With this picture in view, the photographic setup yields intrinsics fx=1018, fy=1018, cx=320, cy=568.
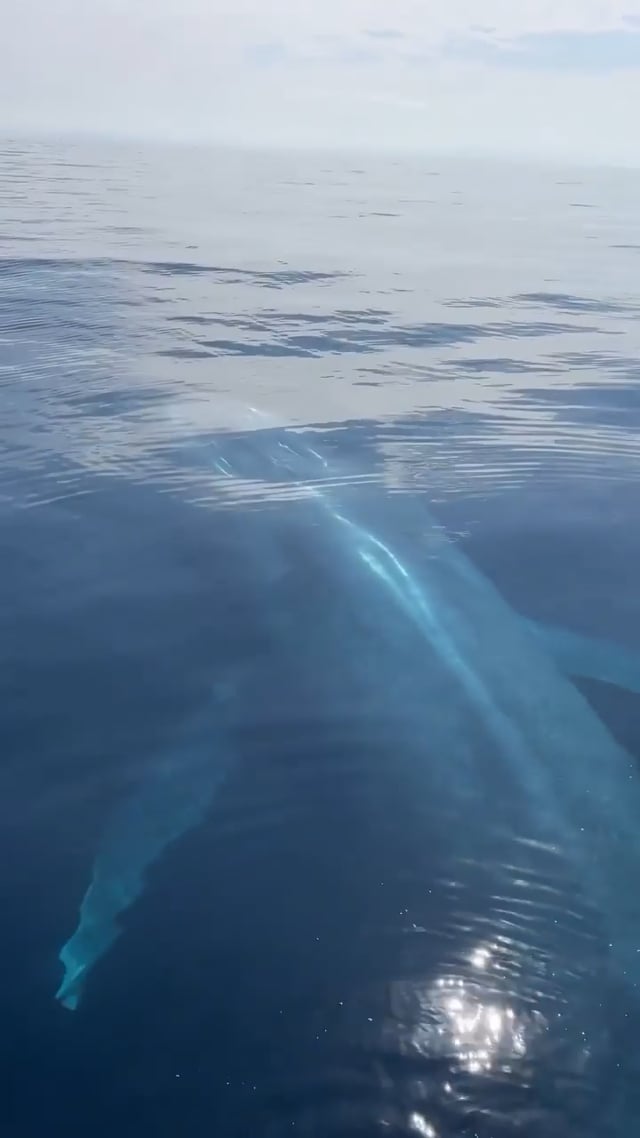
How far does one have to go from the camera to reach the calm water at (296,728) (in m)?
5.63

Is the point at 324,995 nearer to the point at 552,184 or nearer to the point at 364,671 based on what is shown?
the point at 364,671

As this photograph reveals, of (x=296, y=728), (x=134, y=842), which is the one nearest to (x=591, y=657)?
(x=296, y=728)

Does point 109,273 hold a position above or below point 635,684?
above

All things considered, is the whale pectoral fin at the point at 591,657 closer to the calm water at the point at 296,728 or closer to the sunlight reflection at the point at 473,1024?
the calm water at the point at 296,728

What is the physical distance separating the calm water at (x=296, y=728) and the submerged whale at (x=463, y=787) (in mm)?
31

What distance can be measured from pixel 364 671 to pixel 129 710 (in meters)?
2.10

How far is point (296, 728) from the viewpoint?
829 centimetres

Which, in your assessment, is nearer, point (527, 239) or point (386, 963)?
point (386, 963)

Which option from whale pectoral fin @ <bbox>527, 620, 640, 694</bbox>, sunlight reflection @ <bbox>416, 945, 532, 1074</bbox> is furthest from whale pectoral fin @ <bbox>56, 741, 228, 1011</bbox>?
whale pectoral fin @ <bbox>527, 620, 640, 694</bbox>

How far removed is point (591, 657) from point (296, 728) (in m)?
3.10

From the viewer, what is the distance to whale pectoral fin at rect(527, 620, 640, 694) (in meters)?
9.31

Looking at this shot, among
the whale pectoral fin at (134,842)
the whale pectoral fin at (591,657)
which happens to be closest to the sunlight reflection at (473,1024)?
the whale pectoral fin at (134,842)

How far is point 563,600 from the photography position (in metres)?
10.6

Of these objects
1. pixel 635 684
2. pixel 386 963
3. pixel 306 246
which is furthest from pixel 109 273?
pixel 386 963
